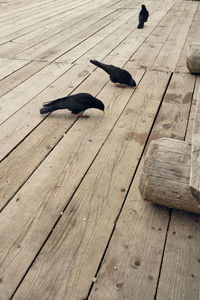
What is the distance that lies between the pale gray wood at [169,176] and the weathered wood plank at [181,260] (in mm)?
88

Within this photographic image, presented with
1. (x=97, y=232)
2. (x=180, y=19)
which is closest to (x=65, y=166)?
(x=97, y=232)

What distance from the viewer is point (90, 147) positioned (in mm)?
2490

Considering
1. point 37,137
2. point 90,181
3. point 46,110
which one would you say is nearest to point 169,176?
point 90,181

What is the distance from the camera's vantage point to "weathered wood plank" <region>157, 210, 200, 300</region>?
57.2 inches

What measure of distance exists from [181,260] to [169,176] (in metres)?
0.46

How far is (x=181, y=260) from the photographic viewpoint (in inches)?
62.7

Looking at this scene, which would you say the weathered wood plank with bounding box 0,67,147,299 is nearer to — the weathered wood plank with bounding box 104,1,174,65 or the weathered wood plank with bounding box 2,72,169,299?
the weathered wood plank with bounding box 2,72,169,299

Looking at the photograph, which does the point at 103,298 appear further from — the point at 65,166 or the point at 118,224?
the point at 65,166

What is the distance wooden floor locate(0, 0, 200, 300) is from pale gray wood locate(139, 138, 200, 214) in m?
0.12

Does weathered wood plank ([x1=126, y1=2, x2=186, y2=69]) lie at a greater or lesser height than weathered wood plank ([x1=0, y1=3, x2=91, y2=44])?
lesser

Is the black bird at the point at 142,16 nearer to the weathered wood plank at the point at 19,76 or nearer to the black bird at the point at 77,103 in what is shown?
the weathered wood plank at the point at 19,76

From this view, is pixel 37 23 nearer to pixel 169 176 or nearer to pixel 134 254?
pixel 169 176

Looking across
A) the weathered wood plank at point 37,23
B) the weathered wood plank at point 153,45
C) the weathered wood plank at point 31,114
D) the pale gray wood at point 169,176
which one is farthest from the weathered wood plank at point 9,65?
the pale gray wood at point 169,176

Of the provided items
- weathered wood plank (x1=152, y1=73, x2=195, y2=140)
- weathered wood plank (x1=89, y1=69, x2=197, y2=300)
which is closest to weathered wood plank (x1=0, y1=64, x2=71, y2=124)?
weathered wood plank (x1=152, y1=73, x2=195, y2=140)
